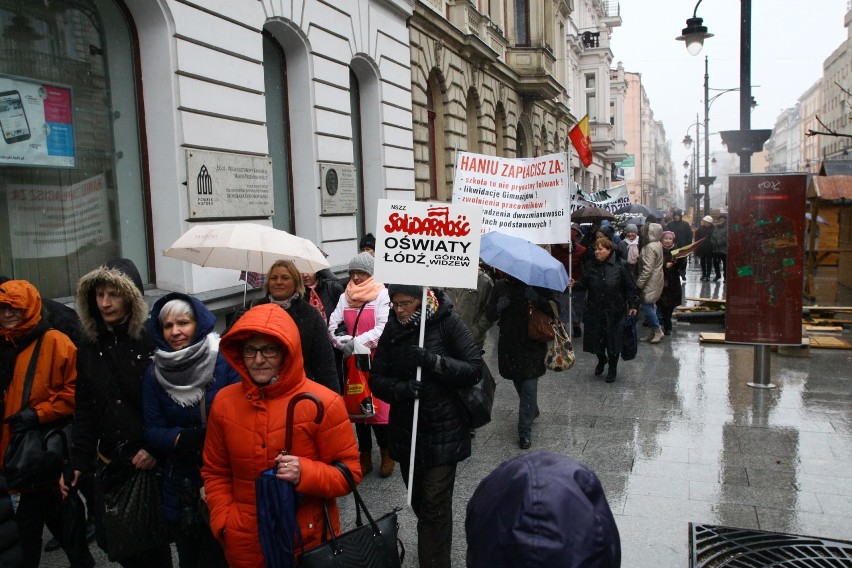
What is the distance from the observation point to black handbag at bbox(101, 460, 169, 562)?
3.39 m

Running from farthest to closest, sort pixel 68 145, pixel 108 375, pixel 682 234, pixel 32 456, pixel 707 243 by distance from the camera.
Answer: pixel 707 243, pixel 682 234, pixel 68 145, pixel 32 456, pixel 108 375

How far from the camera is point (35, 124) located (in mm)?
6855

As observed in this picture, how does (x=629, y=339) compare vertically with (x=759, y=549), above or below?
above

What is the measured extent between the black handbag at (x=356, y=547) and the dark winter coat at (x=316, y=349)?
152 cm

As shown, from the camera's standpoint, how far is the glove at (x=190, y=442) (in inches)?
132

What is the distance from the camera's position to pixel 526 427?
21.4 ft

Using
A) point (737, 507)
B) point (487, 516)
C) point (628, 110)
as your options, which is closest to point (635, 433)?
point (737, 507)

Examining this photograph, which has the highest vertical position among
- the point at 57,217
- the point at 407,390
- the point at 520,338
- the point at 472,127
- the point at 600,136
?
the point at 600,136

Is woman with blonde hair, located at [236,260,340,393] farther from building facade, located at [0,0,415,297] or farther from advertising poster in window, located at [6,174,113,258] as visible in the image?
building facade, located at [0,0,415,297]

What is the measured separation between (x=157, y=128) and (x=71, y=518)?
534 cm

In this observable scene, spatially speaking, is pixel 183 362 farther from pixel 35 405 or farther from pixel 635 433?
pixel 635 433

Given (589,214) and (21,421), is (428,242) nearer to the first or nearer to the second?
(21,421)

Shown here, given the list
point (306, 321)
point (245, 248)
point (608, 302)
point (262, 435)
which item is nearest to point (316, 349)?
point (306, 321)

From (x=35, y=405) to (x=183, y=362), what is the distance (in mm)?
1223
